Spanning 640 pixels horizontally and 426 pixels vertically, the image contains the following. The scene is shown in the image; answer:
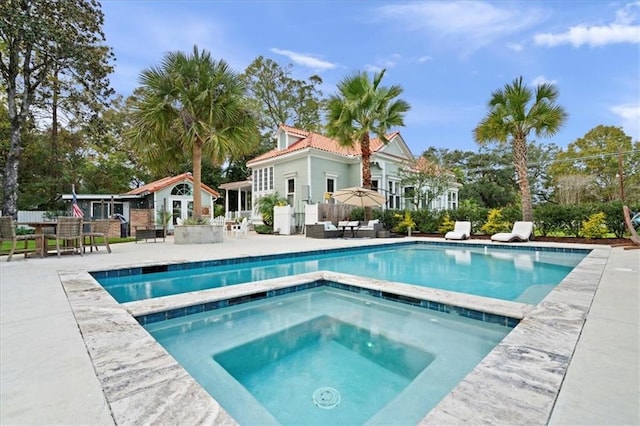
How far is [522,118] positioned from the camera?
12359 millimetres

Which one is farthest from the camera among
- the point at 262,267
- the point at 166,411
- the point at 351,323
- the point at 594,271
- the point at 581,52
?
the point at 581,52

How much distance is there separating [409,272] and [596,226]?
926 cm

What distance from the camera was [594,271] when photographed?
566 centimetres

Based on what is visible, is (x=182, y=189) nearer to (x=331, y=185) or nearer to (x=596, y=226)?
(x=331, y=185)

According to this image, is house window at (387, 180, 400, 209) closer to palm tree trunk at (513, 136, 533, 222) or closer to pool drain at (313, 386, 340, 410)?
palm tree trunk at (513, 136, 533, 222)

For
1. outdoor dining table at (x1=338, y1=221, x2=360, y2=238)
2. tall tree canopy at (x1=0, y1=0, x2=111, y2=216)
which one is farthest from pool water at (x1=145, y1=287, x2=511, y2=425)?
tall tree canopy at (x1=0, y1=0, x2=111, y2=216)

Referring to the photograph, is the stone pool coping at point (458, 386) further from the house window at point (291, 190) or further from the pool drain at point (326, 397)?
the house window at point (291, 190)

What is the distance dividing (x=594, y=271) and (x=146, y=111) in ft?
41.8

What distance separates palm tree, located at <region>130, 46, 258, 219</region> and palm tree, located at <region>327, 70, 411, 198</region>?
4.21m

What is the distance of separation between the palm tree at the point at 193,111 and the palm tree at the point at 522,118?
374 inches

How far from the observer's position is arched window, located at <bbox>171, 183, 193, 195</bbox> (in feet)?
67.4

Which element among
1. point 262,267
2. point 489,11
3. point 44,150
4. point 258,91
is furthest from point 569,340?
point 258,91

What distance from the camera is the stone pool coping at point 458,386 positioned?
1.58 m

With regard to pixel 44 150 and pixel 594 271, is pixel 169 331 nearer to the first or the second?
pixel 594 271
